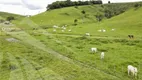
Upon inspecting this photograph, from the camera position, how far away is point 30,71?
3816 centimetres

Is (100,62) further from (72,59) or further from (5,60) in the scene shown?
(5,60)

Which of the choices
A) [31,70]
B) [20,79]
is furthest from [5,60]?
[20,79]

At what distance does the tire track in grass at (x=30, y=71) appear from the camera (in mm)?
34938

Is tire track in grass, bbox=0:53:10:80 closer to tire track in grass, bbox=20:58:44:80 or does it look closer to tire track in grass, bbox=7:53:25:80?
tire track in grass, bbox=7:53:25:80

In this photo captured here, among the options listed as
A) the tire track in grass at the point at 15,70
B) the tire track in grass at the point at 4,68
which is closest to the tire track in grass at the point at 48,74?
the tire track in grass at the point at 15,70

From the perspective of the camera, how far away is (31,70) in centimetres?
3881

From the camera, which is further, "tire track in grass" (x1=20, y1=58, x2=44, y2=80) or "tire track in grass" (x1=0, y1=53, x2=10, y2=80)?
"tire track in grass" (x1=0, y1=53, x2=10, y2=80)

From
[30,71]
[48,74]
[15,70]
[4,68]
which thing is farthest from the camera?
[4,68]

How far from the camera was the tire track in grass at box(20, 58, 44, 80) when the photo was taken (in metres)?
34.9

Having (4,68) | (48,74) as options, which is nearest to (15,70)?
(4,68)

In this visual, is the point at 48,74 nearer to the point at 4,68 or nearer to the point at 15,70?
the point at 15,70

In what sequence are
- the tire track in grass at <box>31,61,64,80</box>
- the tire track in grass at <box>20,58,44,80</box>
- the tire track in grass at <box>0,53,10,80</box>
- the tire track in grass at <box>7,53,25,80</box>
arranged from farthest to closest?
the tire track in grass at <box>0,53,10,80</box> < the tire track in grass at <box>7,53,25,80</box> < the tire track in grass at <box>20,58,44,80</box> < the tire track in grass at <box>31,61,64,80</box>

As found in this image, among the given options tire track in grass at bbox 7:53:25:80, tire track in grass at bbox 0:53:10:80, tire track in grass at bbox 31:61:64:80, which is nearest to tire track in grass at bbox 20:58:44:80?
tire track in grass at bbox 31:61:64:80

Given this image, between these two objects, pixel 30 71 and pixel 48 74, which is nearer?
pixel 48 74
